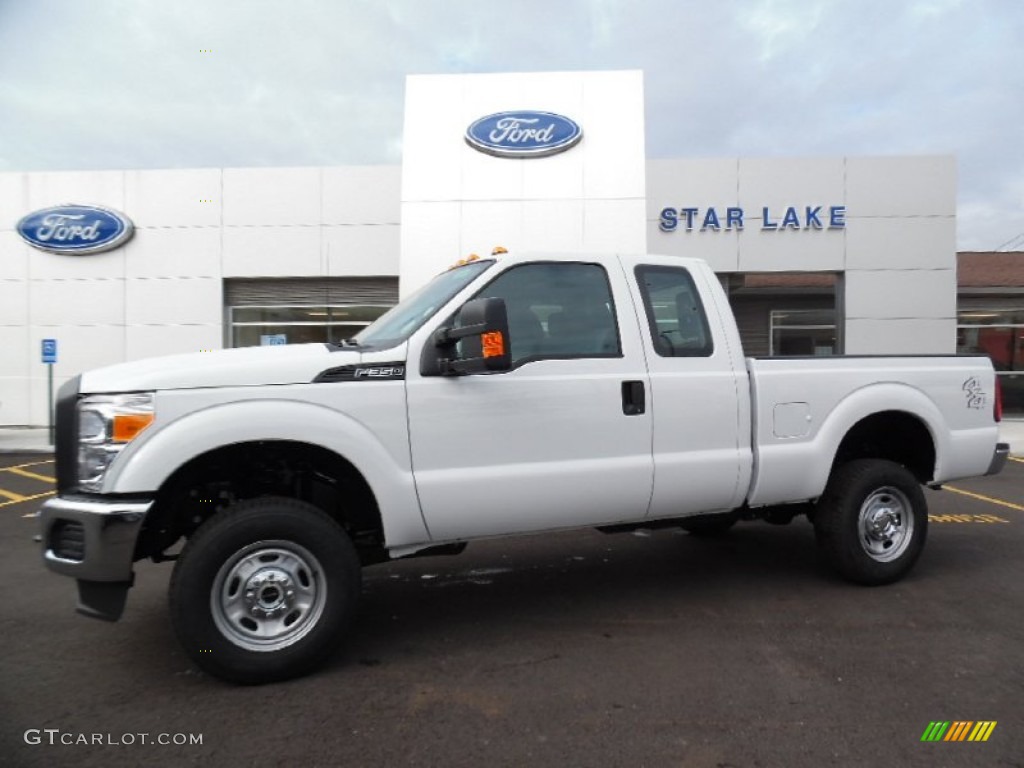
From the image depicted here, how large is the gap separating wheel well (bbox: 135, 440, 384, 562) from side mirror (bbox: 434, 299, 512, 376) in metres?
0.72

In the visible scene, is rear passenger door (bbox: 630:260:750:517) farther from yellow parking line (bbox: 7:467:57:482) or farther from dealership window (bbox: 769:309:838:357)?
dealership window (bbox: 769:309:838:357)

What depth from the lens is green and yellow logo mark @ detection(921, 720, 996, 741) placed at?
2.81 metres

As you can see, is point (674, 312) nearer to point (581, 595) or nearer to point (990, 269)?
point (581, 595)

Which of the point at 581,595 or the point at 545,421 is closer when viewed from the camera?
the point at 545,421

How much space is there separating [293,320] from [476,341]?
1546cm

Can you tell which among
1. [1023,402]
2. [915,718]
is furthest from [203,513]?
[1023,402]

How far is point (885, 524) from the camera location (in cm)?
465

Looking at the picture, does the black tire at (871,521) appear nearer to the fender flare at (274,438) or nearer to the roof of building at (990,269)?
the fender flare at (274,438)

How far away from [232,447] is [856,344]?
15.8 m

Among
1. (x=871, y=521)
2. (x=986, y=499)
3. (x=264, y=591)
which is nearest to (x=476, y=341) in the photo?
(x=264, y=591)

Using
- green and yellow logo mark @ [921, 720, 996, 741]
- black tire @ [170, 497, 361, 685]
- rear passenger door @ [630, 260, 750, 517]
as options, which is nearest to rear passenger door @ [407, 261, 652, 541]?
rear passenger door @ [630, 260, 750, 517]

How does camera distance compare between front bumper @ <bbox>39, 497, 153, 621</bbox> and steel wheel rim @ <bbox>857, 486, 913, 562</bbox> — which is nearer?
front bumper @ <bbox>39, 497, 153, 621</bbox>

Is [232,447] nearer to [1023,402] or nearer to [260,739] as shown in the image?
[260,739]

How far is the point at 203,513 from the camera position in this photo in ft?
12.2
